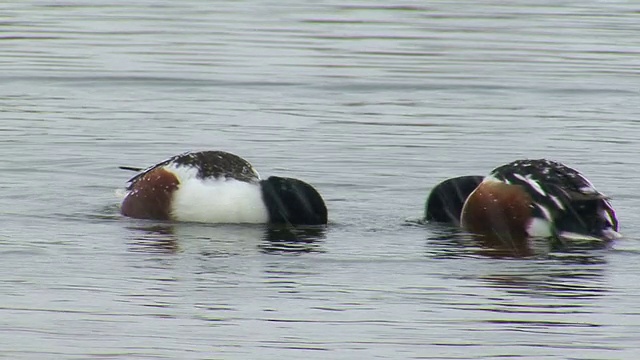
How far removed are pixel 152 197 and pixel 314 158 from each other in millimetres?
2482

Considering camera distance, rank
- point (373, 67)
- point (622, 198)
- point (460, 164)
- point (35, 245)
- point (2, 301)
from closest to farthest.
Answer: point (2, 301) → point (35, 245) → point (622, 198) → point (460, 164) → point (373, 67)

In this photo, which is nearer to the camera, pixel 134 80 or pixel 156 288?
pixel 156 288

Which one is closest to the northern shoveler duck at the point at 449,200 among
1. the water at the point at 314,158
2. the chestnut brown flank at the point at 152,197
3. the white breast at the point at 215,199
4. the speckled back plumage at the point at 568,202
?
the water at the point at 314,158

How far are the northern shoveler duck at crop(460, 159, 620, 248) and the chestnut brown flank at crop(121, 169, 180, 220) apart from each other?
178 cm

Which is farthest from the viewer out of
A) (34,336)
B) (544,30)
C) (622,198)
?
(544,30)

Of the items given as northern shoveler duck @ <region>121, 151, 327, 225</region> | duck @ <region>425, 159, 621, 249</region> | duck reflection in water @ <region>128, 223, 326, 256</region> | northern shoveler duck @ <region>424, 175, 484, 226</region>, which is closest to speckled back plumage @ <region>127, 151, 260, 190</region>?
northern shoveler duck @ <region>121, 151, 327, 225</region>

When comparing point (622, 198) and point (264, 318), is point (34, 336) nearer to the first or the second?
point (264, 318)

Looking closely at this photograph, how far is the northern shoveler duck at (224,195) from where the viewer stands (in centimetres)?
1020

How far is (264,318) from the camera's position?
764 cm

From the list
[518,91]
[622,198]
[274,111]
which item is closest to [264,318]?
[622,198]

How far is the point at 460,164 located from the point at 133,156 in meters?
2.36

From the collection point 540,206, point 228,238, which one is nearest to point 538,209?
point 540,206

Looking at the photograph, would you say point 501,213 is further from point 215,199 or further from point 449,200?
point 215,199

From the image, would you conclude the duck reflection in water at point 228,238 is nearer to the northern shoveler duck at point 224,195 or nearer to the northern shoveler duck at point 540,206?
the northern shoveler duck at point 224,195
